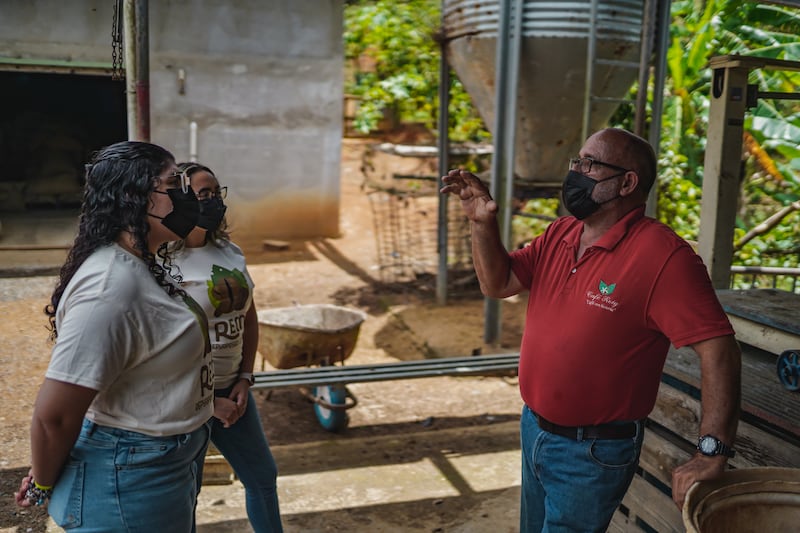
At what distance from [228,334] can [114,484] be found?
1.05 m

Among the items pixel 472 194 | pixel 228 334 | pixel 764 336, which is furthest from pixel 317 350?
pixel 764 336

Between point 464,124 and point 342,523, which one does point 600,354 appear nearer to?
point 342,523

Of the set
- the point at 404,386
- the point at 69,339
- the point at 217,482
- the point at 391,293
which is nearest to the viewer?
the point at 69,339

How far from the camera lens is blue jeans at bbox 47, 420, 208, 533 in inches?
81.7

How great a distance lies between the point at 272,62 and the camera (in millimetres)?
11500

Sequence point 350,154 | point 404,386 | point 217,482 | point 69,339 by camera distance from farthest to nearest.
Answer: point 350,154 → point 404,386 → point 217,482 → point 69,339

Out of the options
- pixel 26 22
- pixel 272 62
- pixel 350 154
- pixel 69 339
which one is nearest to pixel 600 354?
pixel 69 339

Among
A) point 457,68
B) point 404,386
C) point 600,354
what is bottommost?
point 404,386

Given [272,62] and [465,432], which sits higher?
[272,62]

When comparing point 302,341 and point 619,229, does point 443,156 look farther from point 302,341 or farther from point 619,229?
point 619,229

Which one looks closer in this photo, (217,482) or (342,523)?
(342,523)

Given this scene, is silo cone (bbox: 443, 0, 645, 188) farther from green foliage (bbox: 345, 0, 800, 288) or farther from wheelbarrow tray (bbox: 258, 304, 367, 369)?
wheelbarrow tray (bbox: 258, 304, 367, 369)

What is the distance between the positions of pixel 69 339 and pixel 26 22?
23.7ft

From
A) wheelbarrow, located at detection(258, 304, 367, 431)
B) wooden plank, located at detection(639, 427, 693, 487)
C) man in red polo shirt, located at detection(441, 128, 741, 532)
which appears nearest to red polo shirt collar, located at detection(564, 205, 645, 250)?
man in red polo shirt, located at detection(441, 128, 741, 532)
